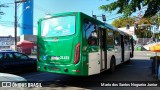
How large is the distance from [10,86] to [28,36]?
61.1 m

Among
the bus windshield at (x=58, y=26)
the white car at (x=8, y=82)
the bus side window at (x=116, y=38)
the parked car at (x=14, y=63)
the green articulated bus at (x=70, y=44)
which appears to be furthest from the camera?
the bus side window at (x=116, y=38)

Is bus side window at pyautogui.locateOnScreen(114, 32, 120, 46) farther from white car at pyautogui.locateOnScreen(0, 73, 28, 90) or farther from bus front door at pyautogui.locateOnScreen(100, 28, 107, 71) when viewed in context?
white car at pyautogui.locateOnScreen(0, 73, 28, 90)

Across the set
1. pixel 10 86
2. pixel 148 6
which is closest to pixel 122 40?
pixel 148 6

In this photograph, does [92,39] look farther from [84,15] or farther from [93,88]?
[93,88]

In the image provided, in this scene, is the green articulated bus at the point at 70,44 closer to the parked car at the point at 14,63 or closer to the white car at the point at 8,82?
the parked car at the point at 14,63

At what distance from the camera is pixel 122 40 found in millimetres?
19047

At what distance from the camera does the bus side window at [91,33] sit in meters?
11.3

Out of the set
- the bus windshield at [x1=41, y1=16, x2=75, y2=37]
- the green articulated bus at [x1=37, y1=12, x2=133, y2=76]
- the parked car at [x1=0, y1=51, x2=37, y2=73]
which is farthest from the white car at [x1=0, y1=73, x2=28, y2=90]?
the parked car at [x1=0, y1=51, x2=37, y2=73]

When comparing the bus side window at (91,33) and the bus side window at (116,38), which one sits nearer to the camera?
the bus side window at (91,33)

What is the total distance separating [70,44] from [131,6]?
4.20 metres

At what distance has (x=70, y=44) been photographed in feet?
35.9

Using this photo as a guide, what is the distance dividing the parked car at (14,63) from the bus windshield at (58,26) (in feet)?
11.1

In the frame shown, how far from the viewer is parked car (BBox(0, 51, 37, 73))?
1415 cm

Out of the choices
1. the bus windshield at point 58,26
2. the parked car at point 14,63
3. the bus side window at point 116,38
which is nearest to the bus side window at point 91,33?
the bus windshield at point 58,26
